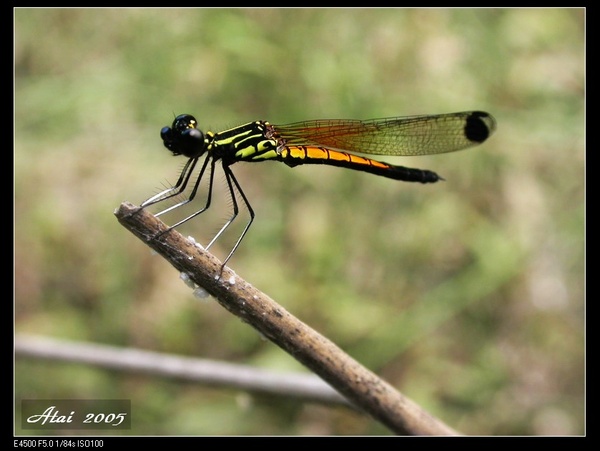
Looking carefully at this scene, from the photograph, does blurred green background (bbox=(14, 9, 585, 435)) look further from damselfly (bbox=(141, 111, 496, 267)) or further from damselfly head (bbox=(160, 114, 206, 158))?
damselfly head (bbox=(160, 114, 206, 158))

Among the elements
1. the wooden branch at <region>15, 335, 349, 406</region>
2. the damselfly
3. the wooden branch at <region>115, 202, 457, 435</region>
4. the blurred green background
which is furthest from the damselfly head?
the blurred green background

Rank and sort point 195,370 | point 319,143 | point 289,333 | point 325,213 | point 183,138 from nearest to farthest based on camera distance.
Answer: point 289,333 < point 183,138 < point 195,370 < point 319,143 < point 325,213

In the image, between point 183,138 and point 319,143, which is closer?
point 183,138

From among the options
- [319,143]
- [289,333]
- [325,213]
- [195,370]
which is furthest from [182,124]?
[325,213]

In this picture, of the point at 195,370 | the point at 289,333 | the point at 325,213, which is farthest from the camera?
the point at 325,213

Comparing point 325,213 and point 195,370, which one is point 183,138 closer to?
point 195,370

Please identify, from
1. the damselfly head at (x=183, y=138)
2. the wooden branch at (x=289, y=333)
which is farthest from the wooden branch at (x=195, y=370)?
the damselfly head at (x=183, y=138)
